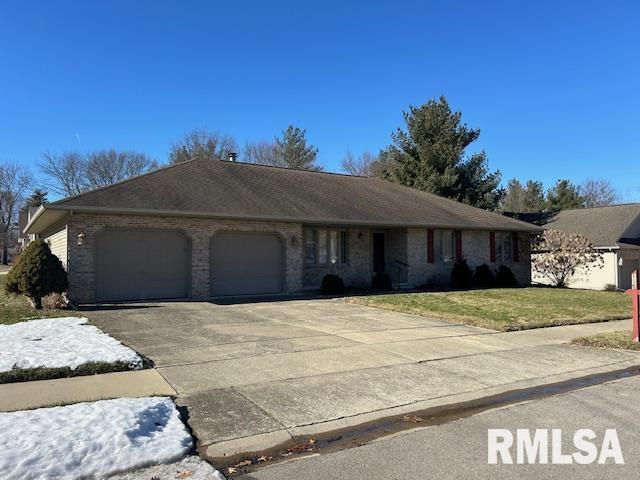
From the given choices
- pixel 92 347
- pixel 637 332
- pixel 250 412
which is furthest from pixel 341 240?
pixel 250 412

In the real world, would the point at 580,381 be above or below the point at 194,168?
below

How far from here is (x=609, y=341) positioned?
10055 mm

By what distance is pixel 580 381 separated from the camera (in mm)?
7254

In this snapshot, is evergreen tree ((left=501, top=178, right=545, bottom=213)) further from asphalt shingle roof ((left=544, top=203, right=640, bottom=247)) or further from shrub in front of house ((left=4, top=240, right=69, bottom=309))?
shrub in front of house ((left=4, top=240, right=69, bottom=309))

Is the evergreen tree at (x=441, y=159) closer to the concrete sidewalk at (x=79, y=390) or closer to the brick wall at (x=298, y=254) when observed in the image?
the brick wall at (x=298, y=254)

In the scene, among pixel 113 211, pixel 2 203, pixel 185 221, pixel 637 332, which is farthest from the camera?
pixel 2 203

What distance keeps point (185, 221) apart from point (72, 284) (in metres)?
3.68

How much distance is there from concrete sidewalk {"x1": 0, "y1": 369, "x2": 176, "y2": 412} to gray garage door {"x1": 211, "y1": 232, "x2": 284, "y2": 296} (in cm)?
Result: 1041

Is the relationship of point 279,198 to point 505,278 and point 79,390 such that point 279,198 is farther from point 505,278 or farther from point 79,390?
point 79,390

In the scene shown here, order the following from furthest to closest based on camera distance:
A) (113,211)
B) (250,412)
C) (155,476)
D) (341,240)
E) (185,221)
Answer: (341,240) → (185,221) → (113,211) → (250,412) → (155,476)

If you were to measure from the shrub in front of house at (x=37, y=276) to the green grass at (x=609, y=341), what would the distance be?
39.7ft

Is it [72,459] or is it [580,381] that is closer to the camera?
[72,459]

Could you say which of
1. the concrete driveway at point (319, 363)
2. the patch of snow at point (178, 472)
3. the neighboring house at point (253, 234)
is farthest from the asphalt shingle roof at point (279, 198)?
the patch of snow at point (178, 472)

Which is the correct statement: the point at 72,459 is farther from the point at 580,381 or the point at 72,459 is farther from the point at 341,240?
the point at 341,240
